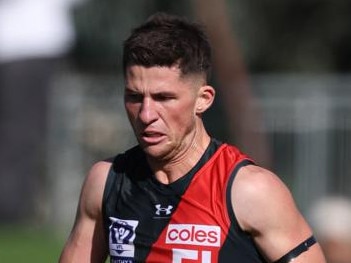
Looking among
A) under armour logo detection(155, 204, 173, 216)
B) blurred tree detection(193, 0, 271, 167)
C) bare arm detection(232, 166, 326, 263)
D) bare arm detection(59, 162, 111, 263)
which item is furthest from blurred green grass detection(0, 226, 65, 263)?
bare arm detection(232, 166, 326, 263)

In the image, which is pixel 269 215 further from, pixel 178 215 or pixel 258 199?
pixel 178 215

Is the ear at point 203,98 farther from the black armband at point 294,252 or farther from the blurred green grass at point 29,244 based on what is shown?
the blurred green grass at point 29,244

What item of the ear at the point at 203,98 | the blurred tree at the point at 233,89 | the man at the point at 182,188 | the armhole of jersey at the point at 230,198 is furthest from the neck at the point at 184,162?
the blurred tree at the point at 233,89

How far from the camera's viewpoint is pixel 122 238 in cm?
596

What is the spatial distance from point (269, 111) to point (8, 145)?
582cm

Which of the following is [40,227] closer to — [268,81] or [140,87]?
[268,81]

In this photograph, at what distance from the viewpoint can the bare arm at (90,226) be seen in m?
6.11

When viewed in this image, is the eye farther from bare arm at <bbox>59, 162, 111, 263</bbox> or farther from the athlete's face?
bare arm at <bbox>59, 162, 111, 263</bbox>

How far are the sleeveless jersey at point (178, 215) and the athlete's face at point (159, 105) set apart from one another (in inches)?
7.4

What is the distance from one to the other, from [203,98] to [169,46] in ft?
1.01

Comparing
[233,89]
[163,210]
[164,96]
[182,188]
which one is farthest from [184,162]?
Result: [233,89]

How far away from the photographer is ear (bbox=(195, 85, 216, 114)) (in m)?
5.94

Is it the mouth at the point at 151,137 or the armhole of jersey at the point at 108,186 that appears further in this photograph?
the armhole of jersey at the point at 108,186

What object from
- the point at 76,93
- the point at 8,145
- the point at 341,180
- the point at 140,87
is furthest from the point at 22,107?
the point at 140,87
